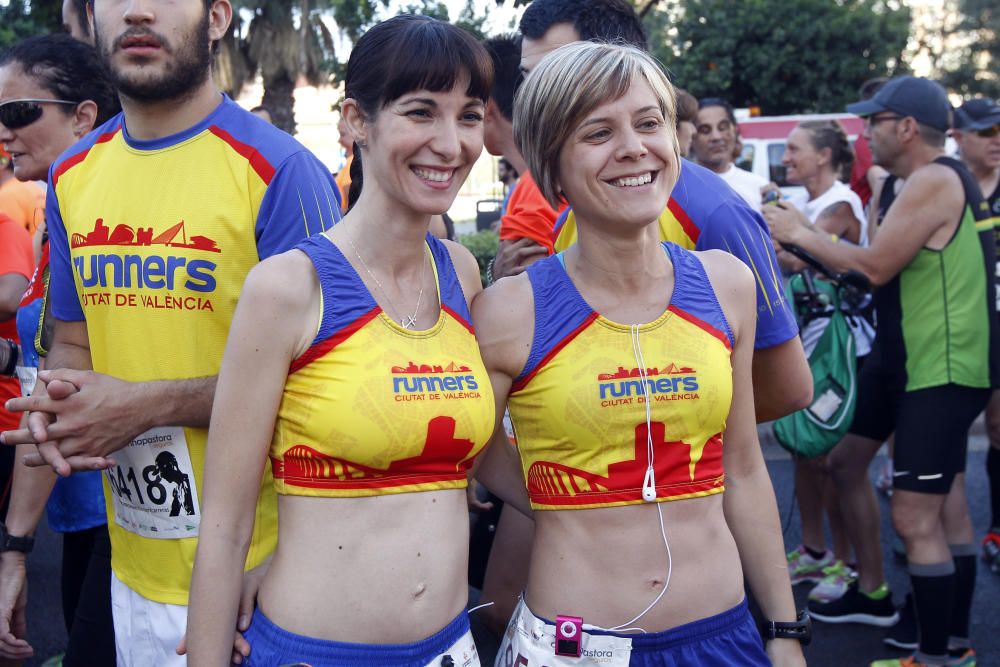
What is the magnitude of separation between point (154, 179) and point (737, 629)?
1620mm

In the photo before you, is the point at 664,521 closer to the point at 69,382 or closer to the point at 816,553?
the point at 69,382

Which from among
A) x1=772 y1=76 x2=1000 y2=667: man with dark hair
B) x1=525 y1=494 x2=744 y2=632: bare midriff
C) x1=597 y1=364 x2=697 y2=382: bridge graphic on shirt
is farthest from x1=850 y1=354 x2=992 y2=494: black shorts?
x1=597 y1=364 x2=697 y2=382: bridge graphic on shirt

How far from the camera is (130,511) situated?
2.39 m

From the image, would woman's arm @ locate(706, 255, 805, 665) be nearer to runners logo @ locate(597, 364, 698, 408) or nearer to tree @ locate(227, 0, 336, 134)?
runners logo @ locate(597, 364, 698, 408)

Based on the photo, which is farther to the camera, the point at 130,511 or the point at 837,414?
the point at 837,414

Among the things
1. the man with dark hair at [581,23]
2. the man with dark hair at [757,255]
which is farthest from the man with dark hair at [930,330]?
the man with dark hair at [581,23]

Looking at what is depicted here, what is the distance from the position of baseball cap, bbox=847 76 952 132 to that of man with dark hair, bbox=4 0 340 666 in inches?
120

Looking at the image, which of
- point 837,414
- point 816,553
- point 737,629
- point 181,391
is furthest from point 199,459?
point 816,553

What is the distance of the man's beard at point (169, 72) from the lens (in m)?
2.28

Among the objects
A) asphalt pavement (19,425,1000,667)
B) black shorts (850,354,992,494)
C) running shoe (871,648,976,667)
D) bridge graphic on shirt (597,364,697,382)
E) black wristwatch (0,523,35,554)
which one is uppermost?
bridge graphic on shirt (597,364,697,382)

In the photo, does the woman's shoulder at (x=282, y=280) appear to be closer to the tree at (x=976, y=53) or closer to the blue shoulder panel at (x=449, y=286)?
the blue shoulder panel at (x=449, y=286)

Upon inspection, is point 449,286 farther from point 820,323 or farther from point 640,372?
point 820,323

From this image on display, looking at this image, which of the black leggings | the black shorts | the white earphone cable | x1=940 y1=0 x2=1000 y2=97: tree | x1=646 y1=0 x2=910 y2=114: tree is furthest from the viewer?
x1=940 y1=0 x2=1000 y2=97: tree

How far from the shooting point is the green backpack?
169 inches
